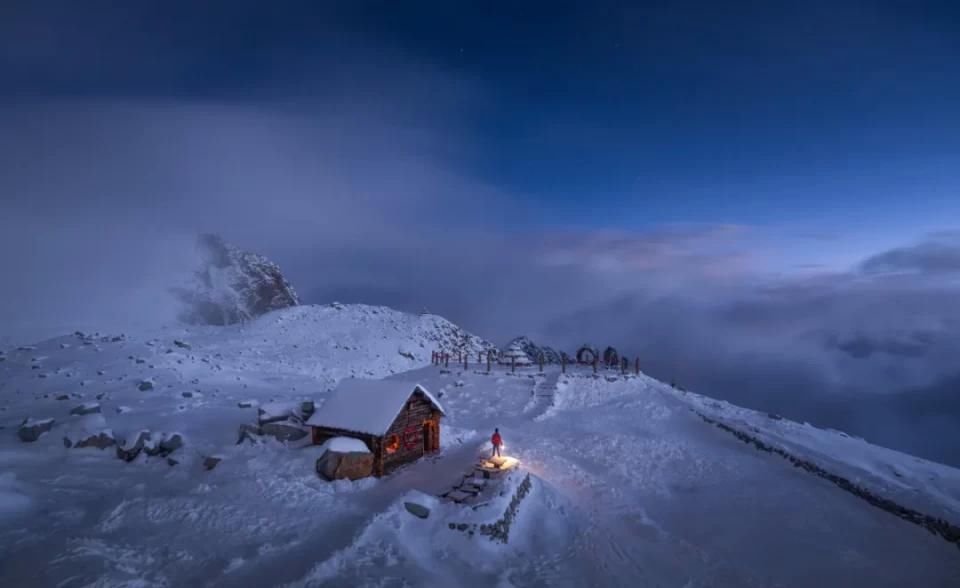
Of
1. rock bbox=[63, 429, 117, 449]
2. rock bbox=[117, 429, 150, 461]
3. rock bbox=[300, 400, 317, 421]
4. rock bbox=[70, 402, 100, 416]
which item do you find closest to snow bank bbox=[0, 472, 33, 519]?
rock bbox=[117, 429, 150, 461]

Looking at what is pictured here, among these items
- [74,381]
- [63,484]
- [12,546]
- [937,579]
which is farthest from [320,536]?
[74,381]

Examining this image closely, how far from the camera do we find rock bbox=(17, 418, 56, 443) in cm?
2544

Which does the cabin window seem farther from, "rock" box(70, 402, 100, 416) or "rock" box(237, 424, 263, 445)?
"rock" box(70, 402, 100, 416)

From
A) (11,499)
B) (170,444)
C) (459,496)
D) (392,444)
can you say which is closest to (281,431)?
(170,444)

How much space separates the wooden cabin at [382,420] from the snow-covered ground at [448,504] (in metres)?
1.39

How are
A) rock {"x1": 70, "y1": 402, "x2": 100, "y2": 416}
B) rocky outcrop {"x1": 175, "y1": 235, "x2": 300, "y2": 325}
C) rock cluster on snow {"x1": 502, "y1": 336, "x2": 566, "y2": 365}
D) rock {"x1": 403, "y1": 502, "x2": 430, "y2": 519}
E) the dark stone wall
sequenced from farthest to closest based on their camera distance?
rocky outcrop {"x1": 175, "y1": 235, "x2": 300, "y2": 325}
rock cluster on snow {"x1": 502, "y1": 336, "x2": 566, "y2": 365}
rock {"x1": 70, "y1": 402, "x2": 100, "y2": 416}
the dark stone wall
rock {"x1": 403, "y1": 502, "x2": 430, "y2": 519}

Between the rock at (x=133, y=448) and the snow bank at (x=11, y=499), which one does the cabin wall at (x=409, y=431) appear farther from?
Answer: the snow bank at (x=11, y=499)

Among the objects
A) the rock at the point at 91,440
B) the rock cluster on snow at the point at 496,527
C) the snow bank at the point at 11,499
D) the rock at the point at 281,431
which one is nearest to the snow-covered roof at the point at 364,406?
the rock at the point at 281,431

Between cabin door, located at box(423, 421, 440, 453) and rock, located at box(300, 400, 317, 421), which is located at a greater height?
rock, located at box(300, 400, 317, 421)

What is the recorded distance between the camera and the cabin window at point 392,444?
24.4 m

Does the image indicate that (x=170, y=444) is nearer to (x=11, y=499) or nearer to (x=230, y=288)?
(x=11, y=499)

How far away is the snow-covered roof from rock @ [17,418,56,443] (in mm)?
14806

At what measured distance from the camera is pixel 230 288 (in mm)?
66938

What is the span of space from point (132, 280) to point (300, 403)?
46.7m
